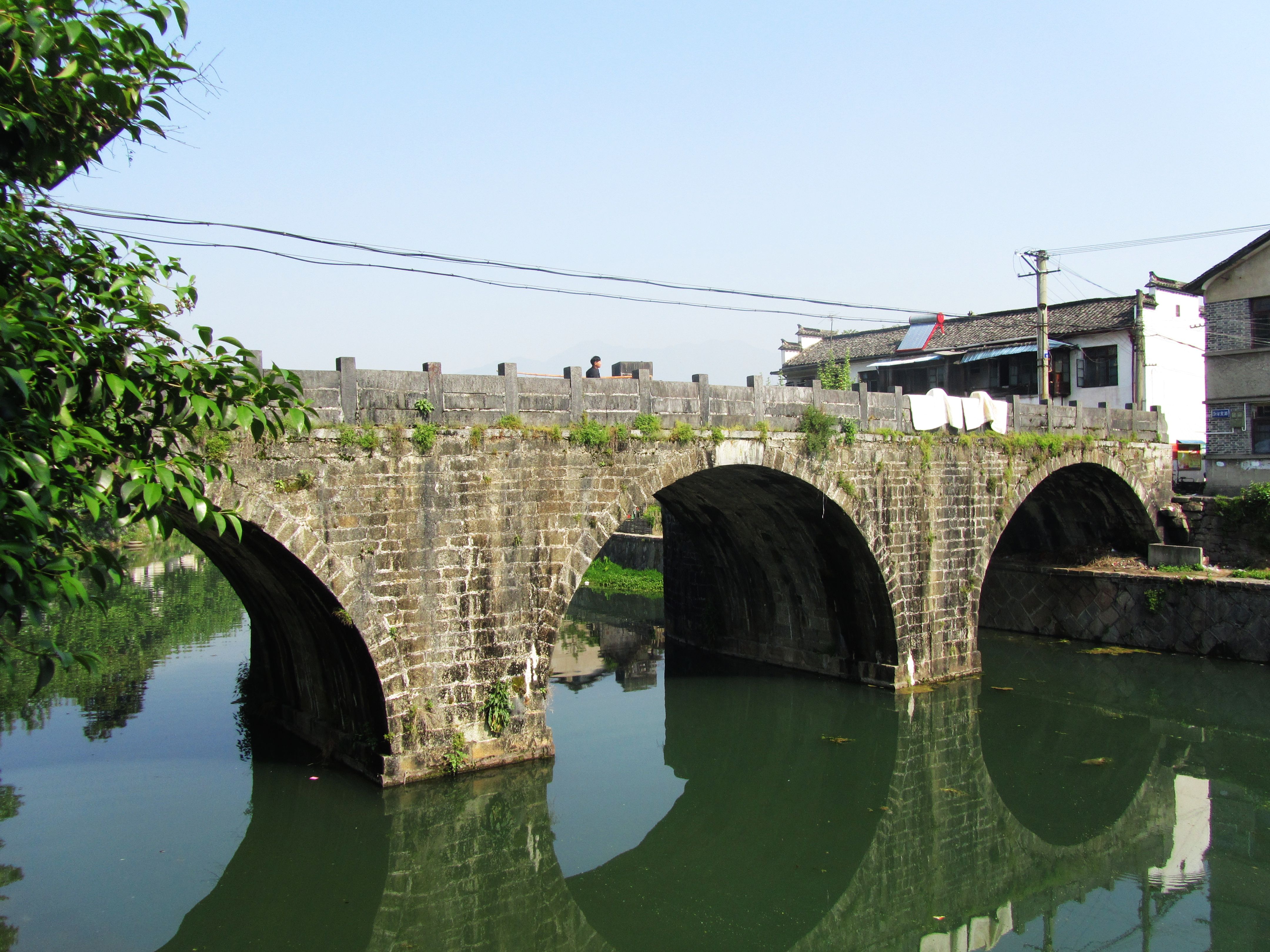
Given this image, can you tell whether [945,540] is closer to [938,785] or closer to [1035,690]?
[1035,690]

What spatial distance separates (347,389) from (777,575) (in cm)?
852

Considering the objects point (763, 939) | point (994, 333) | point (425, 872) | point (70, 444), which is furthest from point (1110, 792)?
point (994, 333)

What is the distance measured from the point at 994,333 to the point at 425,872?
24.7 meters

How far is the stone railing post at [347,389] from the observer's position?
924cm

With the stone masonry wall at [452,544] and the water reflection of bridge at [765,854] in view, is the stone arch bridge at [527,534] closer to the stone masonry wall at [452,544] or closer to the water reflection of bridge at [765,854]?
the stone masonry wall at [452,544]

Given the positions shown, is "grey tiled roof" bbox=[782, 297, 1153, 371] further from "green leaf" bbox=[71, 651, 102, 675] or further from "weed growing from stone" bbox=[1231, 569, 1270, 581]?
"green leaf" bbox=[71, 651, 102, 675]

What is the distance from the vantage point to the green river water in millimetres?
7781

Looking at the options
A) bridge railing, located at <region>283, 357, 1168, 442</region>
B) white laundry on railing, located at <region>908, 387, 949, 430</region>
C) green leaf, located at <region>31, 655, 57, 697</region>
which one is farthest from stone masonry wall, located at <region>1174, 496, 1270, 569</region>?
green leaf, located at <region>31, 655, 57, 697</region>

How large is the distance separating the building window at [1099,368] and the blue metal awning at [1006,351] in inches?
25.5

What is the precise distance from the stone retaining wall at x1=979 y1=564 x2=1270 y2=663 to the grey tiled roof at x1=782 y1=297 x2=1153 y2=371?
33.2 ft

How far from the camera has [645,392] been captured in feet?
37.2

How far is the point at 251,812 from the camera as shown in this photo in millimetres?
9703

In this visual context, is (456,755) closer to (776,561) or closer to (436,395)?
(436,395)

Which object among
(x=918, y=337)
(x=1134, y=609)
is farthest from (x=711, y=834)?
(x=918, y=337)
